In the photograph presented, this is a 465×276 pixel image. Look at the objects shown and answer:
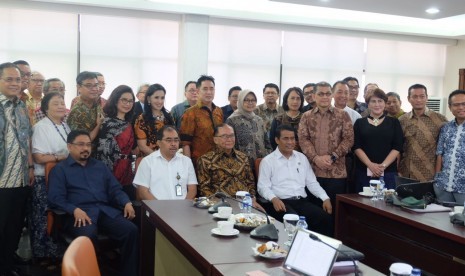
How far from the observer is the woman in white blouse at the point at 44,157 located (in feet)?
12.3

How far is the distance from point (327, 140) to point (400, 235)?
1370 millimetres

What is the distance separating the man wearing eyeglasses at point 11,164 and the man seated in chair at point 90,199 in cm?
25

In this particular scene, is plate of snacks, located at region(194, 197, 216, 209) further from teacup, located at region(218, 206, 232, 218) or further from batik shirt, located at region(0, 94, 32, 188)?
batik shirt, located at region(0, 94, 32, 188)

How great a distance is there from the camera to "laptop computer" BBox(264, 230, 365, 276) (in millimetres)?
1700

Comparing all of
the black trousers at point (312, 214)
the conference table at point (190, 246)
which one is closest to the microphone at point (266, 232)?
the conference table at point (190, 246)

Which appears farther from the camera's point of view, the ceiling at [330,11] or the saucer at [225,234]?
the ceiling at [330,11]

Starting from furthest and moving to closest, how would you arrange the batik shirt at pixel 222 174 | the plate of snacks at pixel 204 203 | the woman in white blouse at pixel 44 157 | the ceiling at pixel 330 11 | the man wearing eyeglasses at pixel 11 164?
the ceiling at pixel 330 11
the batik shirt at pixel 222 174
the woman in white blouse at pixel 44 157
the man wearing eyeglasses at pixel 11 164
the plate of snacks at pixel 204 203

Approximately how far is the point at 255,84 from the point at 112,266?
4843 millimetres

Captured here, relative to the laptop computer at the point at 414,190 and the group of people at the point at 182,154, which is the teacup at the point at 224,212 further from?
the laptop computer at the point at 414,190

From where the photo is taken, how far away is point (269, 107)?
5.31 meters

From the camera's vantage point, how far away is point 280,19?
7746 millimetres

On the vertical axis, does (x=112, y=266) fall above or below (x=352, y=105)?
below

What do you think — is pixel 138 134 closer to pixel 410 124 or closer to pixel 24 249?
pixel 24 249

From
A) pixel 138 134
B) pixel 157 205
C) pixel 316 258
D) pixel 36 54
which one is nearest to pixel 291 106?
pixel 138 134
